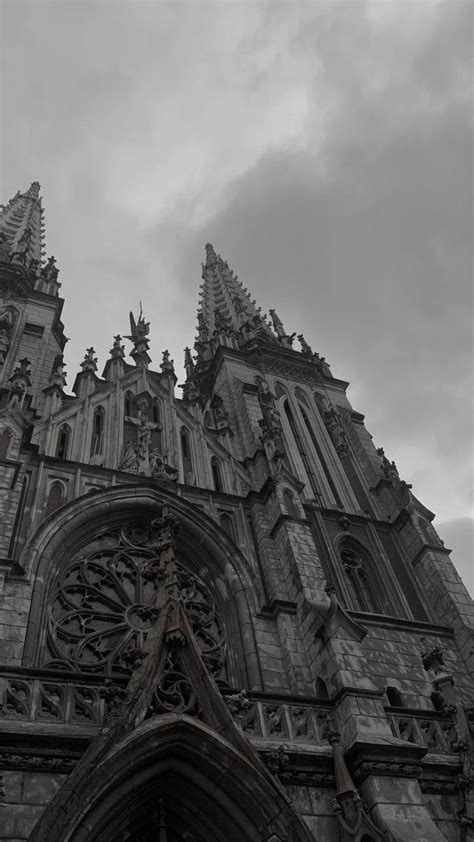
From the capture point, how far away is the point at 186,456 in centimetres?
1664

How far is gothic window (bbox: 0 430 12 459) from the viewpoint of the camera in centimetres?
1259

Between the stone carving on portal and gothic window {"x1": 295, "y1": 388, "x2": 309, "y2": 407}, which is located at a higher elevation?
gothic window {"x1": 295, "y1": 388, "x2": 309, "y2": 407}

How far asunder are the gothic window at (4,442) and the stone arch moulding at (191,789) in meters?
6.40

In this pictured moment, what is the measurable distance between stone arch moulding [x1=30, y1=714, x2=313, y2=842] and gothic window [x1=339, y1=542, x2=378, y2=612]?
679 centimetres

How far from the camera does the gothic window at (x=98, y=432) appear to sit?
1535cm

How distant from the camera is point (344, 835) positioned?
8.02 metres

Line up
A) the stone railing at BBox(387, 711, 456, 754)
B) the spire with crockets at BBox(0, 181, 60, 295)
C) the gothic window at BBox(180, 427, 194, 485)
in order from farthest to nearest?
the spire with crockets at BBox(0, 181, 60, 295) → the gothic window at BBox(180, 427, 194, 485) → the stone railing at BBox(387, 711, 456, 754)

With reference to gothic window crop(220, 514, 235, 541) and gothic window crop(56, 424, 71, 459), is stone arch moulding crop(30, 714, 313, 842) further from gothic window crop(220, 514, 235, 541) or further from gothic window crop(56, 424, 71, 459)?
gothic window crop(56, 424, 71, 459)

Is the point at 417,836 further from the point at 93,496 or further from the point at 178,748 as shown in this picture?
the point at 93,496

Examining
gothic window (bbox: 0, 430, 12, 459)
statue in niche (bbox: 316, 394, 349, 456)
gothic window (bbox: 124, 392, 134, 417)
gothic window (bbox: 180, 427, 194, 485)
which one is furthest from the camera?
statue in niche (bbox: 316, 394, 349, 456)

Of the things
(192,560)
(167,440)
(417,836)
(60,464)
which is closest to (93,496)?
(60,464)

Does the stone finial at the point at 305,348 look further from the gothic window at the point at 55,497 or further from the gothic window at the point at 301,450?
the gothic window at the point at 55,497

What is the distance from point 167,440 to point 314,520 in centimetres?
405

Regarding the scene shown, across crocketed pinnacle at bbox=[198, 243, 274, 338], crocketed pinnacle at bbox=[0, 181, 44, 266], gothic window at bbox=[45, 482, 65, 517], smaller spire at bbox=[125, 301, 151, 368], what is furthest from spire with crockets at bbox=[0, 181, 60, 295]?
gothic window at bbox=[45, 482, 65, 517]
